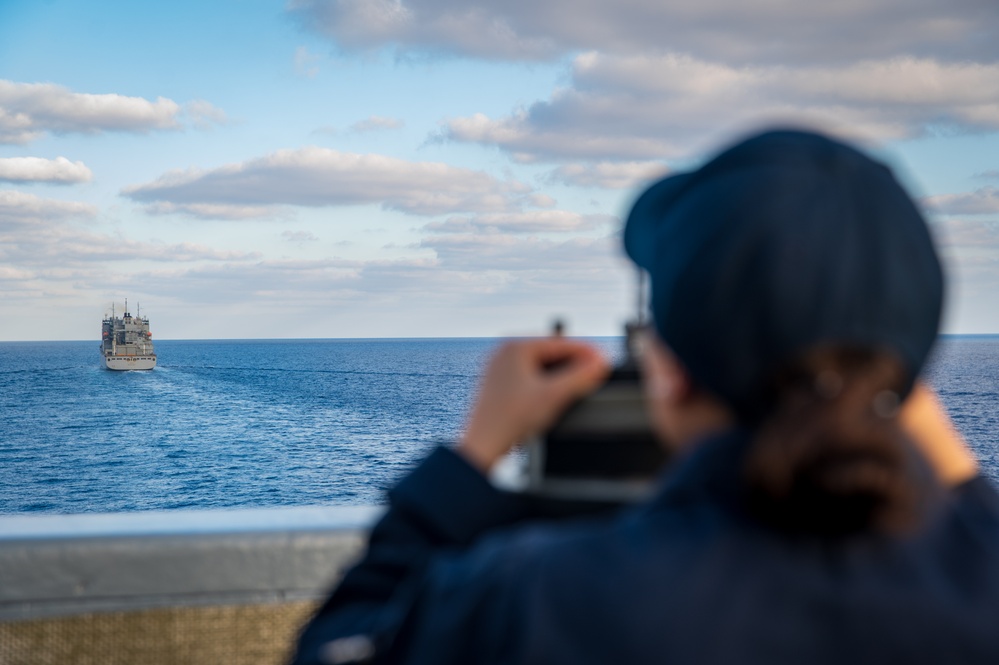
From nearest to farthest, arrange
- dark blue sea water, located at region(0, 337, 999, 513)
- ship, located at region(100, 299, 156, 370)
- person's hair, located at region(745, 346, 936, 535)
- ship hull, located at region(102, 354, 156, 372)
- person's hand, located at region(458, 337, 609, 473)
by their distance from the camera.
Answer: person's hair, located at region(745, 346, 936, 535) → person's hand, located at region(458, 337, 609, 473) → dark blue sea water, located at region(0, 337, 999, 513) → ship, located at region(100, 299, 156, 370) → ship hull, located at region(102, 354, 156, 372)

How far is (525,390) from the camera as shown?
0.94 meters

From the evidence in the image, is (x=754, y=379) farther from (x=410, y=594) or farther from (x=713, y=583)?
(x=410, y=594)

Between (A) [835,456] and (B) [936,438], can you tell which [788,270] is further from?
(B) [936,438]

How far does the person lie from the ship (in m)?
120

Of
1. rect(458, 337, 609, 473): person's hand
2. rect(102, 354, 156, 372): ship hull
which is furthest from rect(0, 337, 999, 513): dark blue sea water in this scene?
rect(458, 337, 609, 473): person's hand

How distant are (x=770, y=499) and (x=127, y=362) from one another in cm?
12924

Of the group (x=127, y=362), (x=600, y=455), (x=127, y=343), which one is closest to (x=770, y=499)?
(x=600, y=455)

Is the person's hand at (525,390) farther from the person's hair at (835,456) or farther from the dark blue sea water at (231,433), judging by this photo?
the dark blue sea water at (231,433)

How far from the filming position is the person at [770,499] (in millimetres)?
707

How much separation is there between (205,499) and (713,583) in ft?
170

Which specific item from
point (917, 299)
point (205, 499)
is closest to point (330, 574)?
point (917, 299)

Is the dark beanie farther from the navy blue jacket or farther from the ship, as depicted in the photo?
the ship

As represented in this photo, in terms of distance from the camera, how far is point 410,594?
2.64 ft

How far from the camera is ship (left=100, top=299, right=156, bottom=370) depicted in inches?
4496
